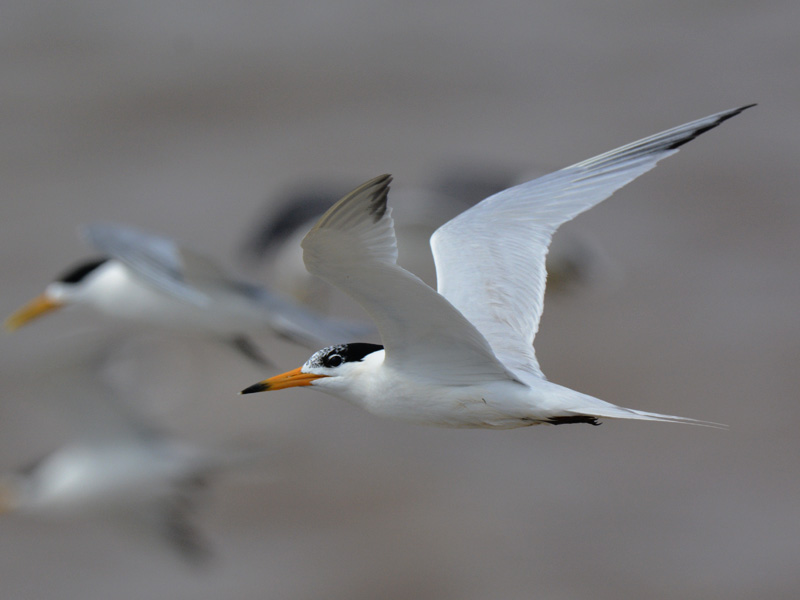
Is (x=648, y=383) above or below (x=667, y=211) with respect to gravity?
below

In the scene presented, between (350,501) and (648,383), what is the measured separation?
2.86 metres

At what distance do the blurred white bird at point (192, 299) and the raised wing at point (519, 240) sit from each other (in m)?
1.24

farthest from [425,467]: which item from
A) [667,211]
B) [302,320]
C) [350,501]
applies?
[302,320]

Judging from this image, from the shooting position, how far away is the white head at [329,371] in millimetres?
2766

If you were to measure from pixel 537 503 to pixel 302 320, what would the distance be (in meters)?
5.25

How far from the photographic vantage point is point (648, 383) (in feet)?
33.9

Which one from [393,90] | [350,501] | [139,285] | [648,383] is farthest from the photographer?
[393,90]

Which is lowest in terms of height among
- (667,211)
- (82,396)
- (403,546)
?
(403,546)

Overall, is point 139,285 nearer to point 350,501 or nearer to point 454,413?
point 454,413

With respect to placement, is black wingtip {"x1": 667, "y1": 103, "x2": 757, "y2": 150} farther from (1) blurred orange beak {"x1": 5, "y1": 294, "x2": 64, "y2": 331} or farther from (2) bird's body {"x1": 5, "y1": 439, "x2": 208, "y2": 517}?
(1) blurred orange beak {"x1": 5, "y1": 294, "x2": 64, "y2": 331}

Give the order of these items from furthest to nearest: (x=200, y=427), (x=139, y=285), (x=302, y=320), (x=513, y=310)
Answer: (x=200, y=427) < (x=139, y=285) < (x=302, y=320) < (x=513, y=310)

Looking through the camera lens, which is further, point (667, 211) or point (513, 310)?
point (667, 211)

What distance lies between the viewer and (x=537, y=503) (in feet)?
30.9

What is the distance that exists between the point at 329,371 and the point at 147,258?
235cm
